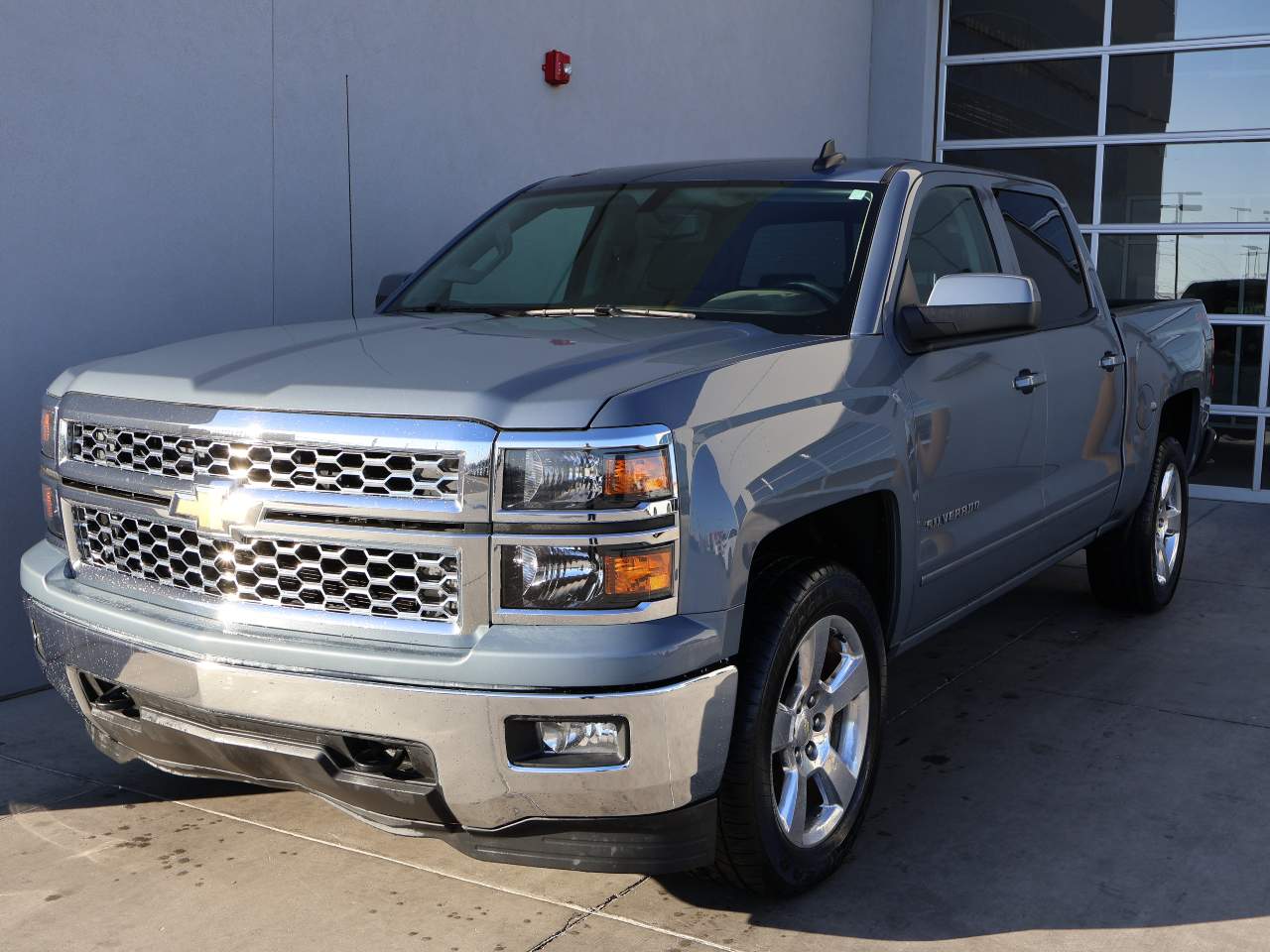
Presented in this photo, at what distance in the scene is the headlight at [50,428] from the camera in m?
3.35

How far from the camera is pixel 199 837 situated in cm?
363

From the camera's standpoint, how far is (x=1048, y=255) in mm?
5117

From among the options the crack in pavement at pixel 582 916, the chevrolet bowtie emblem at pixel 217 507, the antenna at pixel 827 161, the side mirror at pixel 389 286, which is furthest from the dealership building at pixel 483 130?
the crack in pavement at pixel 582 916

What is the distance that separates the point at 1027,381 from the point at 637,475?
7.02ft

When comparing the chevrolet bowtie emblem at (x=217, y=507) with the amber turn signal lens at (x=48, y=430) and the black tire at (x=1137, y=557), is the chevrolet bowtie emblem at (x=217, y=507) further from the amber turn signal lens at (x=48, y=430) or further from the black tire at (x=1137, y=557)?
the black tire at (x=1137, y=557)

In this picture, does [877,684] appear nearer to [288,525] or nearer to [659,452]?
[659,452]

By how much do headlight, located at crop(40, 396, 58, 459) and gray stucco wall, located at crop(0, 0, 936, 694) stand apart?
1449 millimetres

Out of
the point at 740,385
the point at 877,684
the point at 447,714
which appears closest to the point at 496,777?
the point at 447,714

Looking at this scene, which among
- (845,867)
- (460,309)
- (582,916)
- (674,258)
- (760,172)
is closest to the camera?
(582,916)

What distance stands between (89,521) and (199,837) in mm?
946

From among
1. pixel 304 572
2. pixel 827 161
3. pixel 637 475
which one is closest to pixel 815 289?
pixel 827 161

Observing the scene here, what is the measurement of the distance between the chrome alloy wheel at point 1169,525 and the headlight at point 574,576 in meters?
4.02

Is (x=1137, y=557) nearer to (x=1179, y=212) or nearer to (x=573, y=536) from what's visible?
(x=573, y=536)

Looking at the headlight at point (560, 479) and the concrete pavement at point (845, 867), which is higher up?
the headlight at point (560, 479)
